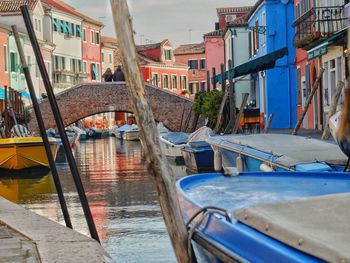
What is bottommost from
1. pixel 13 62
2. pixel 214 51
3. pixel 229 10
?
pixel 13 62

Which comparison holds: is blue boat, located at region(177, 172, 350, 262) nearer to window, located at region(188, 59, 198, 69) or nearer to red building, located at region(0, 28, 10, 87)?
red building, located at region(0, 28, 10, 87)

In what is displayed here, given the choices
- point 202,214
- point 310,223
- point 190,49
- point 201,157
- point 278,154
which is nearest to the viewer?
point 310,223

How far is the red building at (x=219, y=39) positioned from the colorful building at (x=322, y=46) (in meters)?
33.0

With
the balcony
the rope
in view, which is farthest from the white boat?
the rope

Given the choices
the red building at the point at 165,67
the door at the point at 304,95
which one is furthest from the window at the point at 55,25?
the door at the point at 304,95

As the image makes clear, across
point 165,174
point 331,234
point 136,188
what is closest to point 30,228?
point 165,174

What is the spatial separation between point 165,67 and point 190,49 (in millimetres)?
6626

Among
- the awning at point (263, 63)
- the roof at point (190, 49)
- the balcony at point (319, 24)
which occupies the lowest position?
the awning at point (263, 63)

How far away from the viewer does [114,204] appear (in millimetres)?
13672

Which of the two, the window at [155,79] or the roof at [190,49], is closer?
the window at [155,79]

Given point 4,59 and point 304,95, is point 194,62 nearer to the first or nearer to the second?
point 4,59

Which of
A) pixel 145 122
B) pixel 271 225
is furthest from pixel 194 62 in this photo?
pixel 271 225

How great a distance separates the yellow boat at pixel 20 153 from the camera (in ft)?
70.1

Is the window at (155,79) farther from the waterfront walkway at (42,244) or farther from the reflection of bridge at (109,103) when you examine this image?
the waterfront walkway at (42,244)
